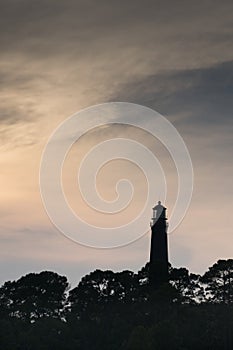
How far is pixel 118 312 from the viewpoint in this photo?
126 meters

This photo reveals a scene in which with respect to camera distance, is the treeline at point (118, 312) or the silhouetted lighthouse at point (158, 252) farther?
the silhouetted lighthouse at point (158, 252)

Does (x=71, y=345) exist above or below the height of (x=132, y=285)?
below

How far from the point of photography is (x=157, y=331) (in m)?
106

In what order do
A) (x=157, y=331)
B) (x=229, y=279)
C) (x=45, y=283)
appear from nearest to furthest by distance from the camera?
(x=157, y=331) < (x=229, y=279) < (x=45, y=283)

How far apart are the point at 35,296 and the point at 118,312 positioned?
22460 millimetres

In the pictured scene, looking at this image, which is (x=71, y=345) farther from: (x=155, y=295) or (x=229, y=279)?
(x=229, y=279)

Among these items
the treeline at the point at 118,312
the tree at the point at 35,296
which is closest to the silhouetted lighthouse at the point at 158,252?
the treeline at the point at 118,312

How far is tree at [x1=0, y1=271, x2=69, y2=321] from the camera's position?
138m

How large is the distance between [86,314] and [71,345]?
41.0 ft

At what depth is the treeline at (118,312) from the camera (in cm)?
11169

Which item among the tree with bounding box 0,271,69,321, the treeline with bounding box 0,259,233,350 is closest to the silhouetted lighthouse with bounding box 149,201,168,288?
the treeline with bounding box 0,259,233,350

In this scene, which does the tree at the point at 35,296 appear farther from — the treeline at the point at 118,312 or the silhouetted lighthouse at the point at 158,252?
the silhouetted lighthouse at the point at 158,252

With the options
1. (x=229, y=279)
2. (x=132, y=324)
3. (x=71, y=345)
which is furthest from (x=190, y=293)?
(x=71, y=345)

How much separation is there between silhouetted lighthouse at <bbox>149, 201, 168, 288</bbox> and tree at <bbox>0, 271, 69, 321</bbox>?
18350 millimetres
